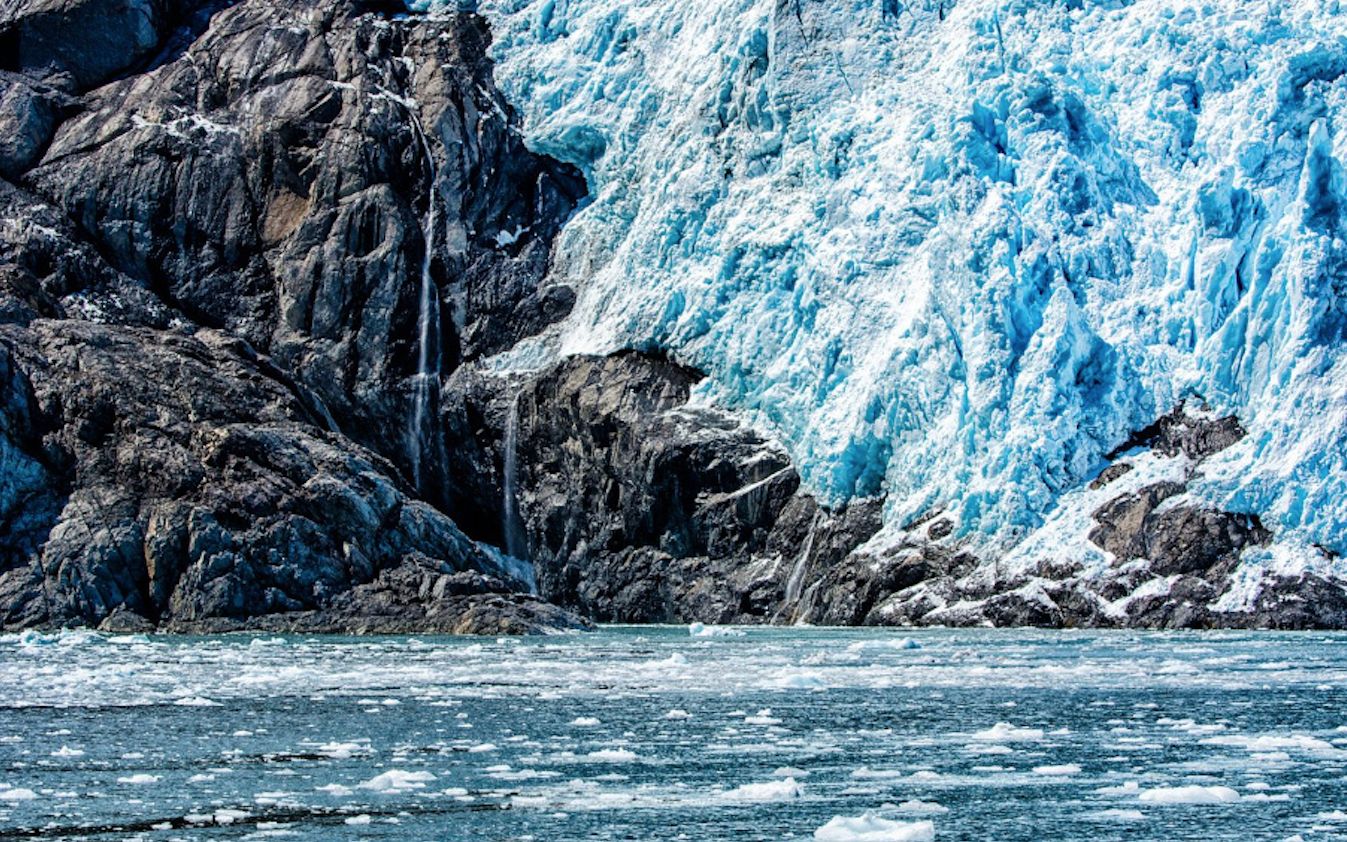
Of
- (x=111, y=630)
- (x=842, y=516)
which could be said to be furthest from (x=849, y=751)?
(x=842, y=516)

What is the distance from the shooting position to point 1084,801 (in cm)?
1862

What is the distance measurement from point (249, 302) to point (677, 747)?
168ft

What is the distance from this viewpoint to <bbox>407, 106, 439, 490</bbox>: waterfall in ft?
229

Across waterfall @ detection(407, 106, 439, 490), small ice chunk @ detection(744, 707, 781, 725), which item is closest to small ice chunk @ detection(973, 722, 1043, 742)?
small ice chunk @ detection(744, 707, 781, 725)

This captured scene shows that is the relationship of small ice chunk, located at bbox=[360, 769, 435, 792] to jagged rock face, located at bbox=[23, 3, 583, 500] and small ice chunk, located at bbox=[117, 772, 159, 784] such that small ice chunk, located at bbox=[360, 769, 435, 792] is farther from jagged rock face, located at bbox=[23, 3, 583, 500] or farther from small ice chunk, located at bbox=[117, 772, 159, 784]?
jagged rock face, located at bbox=[23, 3, 583, 500]

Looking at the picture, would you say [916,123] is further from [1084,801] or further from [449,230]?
[1084,801]

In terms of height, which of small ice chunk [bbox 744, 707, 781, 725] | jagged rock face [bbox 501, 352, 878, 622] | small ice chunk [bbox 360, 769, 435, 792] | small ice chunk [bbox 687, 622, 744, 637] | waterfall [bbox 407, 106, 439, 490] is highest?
waterfall [bbox 407, 106, 439, 490]

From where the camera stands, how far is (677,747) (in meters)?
23.4

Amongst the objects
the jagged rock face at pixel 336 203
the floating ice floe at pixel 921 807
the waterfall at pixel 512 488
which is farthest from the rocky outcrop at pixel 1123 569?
the floating ice floe at pixel 921 807

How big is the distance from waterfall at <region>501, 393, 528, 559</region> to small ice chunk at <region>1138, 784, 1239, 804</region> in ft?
167

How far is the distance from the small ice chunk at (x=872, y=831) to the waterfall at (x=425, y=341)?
5381 cm

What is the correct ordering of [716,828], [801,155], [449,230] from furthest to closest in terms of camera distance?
1. [449,230]
2. [801,155]
3. [716,828]

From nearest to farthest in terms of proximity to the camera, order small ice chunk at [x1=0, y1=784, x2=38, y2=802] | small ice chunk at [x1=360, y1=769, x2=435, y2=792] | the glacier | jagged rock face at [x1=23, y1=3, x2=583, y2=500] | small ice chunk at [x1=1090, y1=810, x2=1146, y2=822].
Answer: small ice chunk at [x1=1090, y1=810, x2=1146, y2=822], small ice chunk at [x1=0, y1=784, x2=38, y2=802], small ice chunk at [x1=360, y1=769, x2=435, y2=792], the glacier, jagged rock face at [x1=23, y1=3, x2=583, y2=500]

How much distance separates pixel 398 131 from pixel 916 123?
72.8 feet
